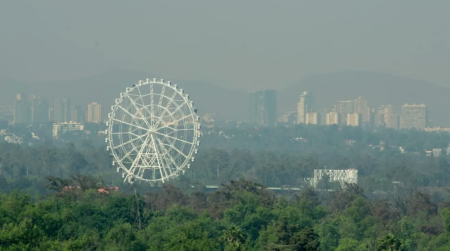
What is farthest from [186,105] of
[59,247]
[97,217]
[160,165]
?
[59,247]

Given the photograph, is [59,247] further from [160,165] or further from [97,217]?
[160,165]

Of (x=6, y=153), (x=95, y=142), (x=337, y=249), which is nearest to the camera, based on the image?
(x=337, y=249)

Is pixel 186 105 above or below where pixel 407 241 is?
above

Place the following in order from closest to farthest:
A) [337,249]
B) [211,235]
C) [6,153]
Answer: [337,249] < [211,235] < [6,153]

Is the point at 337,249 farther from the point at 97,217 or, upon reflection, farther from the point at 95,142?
the point at 95,142

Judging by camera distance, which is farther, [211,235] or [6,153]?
[6,153]

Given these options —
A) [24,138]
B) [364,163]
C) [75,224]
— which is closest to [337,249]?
[75,224]
